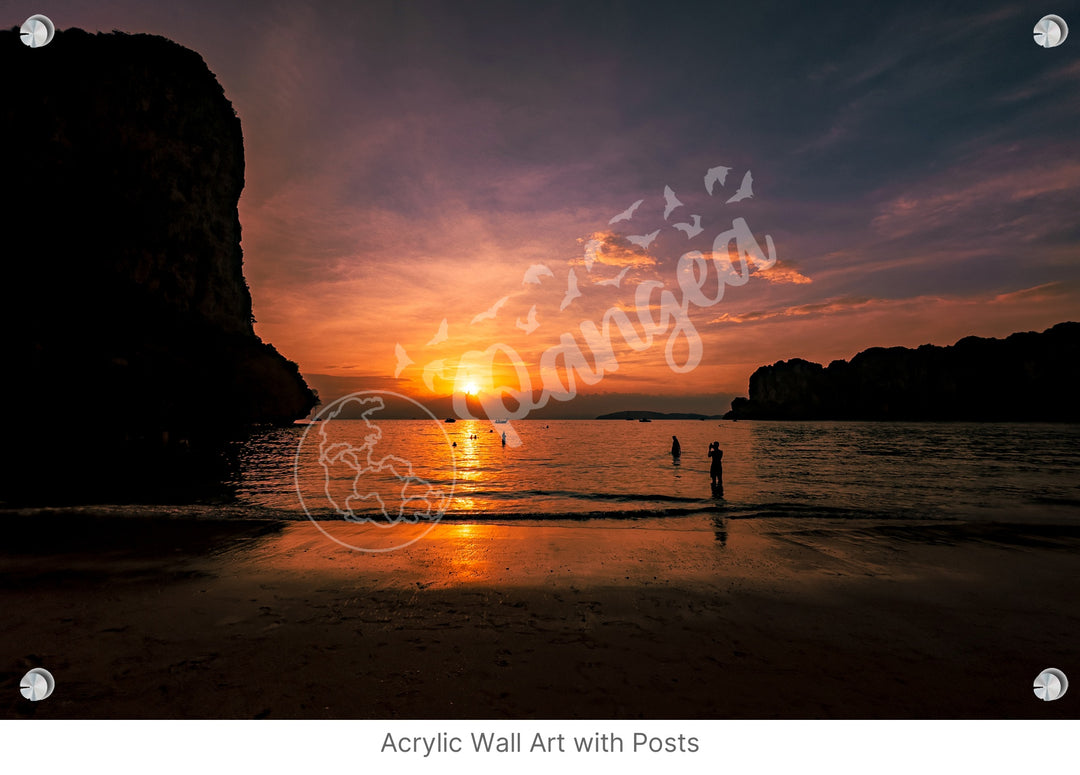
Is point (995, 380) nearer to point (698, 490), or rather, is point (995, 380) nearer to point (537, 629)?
point (698, 490)

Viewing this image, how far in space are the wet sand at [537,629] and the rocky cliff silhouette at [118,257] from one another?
79.5 ft

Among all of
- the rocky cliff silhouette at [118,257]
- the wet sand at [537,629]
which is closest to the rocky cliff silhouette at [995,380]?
the wet sand at [537,629]

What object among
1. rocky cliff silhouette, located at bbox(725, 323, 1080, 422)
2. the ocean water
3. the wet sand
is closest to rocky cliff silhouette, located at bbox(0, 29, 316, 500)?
the ocean water

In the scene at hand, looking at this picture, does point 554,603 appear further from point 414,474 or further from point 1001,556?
point 414,474

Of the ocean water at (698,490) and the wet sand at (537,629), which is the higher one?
the wet sand at (537,629)

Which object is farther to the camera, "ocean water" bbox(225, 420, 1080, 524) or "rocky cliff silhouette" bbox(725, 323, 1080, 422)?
"rocky cliff silhouette" bbox(725, 323, 1080, 422)

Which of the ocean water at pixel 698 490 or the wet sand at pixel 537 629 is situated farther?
the ocean water at pixel 698 490

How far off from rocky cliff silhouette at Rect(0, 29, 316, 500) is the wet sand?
2422cm

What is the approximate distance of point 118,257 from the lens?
195 feet

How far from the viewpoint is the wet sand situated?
189 inches

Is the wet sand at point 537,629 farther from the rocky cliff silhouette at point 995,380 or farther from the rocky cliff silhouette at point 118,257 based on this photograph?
the rocky cliff silhouette at point 995,380

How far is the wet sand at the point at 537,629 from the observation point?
481 centimetres

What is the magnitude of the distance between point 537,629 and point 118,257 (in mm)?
80030

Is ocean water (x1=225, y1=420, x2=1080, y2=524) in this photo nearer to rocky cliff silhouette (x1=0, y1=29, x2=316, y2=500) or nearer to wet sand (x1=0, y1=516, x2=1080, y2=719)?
wet sand (x1=0, y1=516, x2=1080, y2=719)
